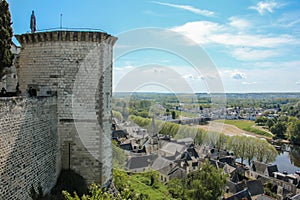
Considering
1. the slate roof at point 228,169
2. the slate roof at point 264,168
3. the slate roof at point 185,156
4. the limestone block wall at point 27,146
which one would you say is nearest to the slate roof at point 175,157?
the slate roof at point 185,156

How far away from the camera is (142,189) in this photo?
24.5m

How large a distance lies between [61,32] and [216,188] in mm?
18694

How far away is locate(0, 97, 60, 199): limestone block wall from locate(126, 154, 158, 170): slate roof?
24.2 m

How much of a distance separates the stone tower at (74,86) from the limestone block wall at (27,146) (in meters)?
0.43

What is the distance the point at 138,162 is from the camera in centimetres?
3472

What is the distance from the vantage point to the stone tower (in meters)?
9.62

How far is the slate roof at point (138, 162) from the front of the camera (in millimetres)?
33562

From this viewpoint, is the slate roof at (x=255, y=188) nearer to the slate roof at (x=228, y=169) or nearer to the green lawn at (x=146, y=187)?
the slate roof at (x=228, y=169)

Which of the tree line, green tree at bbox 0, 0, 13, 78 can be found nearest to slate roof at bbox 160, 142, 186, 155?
the tree line

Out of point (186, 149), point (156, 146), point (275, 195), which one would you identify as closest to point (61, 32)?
point (275, 195)

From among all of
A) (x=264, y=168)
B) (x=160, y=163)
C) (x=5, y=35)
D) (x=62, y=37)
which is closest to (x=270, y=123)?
(x=264, y=168)

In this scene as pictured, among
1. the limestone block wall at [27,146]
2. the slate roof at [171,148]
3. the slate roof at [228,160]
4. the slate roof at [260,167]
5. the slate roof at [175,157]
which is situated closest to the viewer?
the limestone block wall at [27,146]

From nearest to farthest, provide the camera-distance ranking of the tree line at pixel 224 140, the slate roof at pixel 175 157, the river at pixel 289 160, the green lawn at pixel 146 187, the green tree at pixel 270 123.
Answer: the green lawn at pixel 146 187 → the slate roof at pixel 175 157 → the river at pixel 289 160 → the tree line at pixel 224 140 → the green tree at pixel 270 123

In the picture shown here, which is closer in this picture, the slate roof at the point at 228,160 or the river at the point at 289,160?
the slate roof at the point at 228,160
